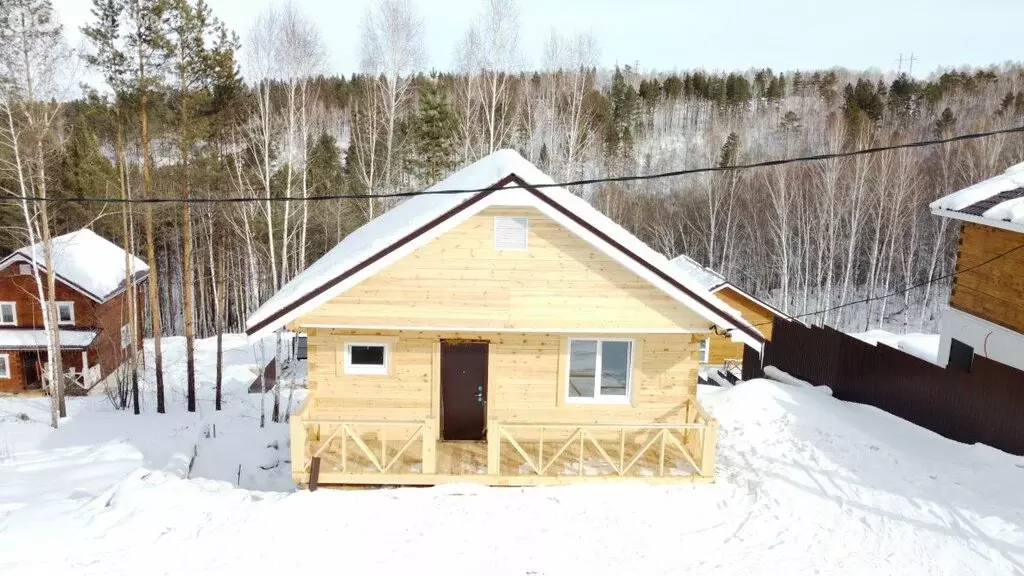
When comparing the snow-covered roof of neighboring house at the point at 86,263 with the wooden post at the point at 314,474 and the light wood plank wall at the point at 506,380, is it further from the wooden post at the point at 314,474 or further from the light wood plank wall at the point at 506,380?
the wooden post at the point at 314,474

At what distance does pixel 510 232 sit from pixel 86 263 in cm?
2667

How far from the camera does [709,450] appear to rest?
33.7ft

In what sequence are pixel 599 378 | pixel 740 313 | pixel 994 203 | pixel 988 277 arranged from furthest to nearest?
pixel 740 313
pixel 988 277
pixel 994 203
pixel 599 378

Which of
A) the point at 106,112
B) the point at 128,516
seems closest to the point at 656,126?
the point at 106,112

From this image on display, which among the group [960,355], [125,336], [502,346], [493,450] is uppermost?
[502,346]

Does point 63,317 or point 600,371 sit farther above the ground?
point 600,371

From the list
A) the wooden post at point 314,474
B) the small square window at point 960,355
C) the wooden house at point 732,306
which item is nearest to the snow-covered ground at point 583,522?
the wooden post at point 314,474

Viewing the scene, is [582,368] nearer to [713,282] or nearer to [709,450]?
[709,450]

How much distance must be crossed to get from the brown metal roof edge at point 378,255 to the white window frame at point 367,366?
1461 millimetres

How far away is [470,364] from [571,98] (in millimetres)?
24492

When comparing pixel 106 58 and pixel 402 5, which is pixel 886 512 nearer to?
pixel 106 58

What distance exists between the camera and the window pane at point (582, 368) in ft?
37.1

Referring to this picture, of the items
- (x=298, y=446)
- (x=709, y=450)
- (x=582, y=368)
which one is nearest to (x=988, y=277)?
(x=709, y=450)

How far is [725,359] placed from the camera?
27.2 metres
